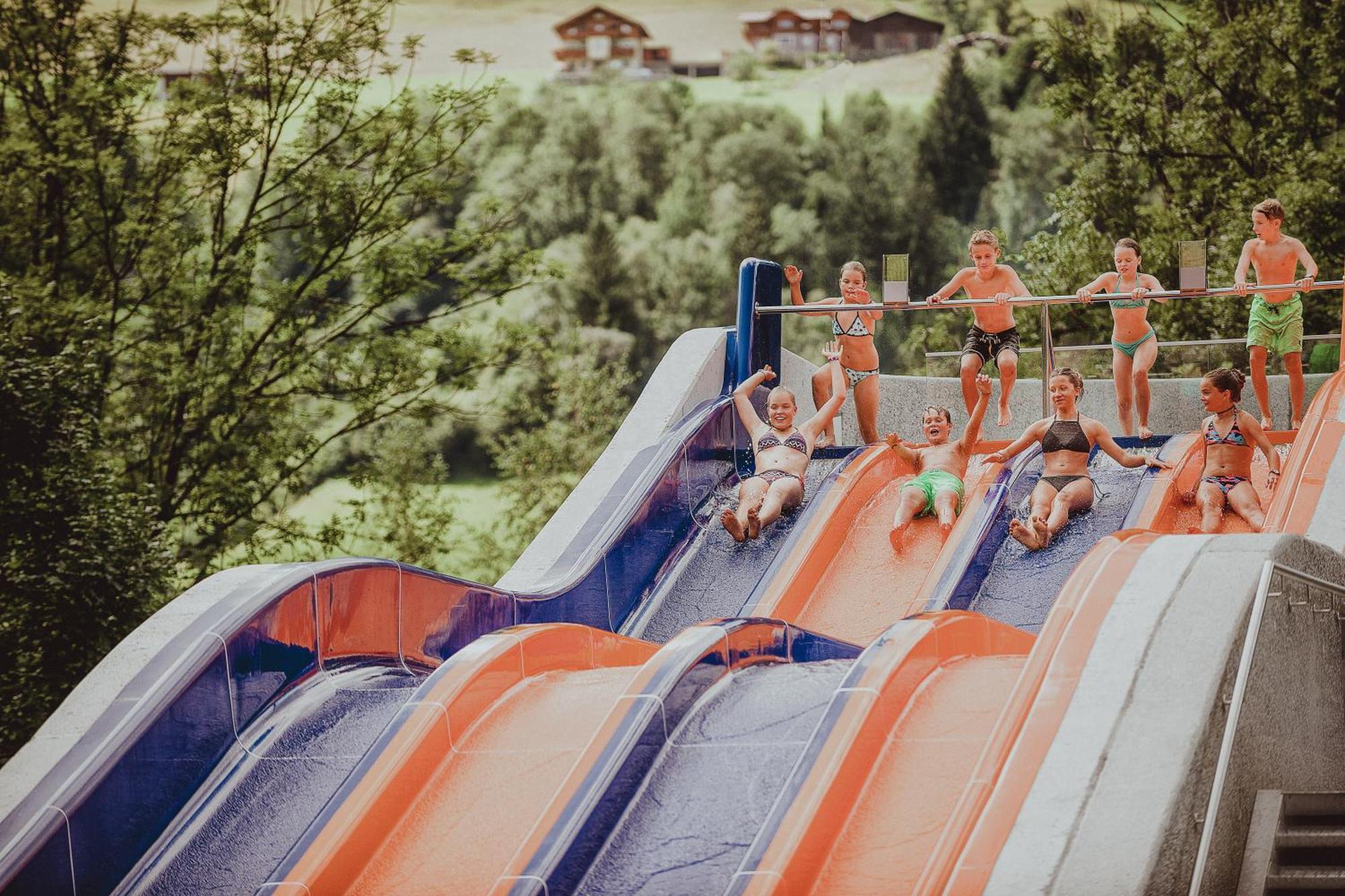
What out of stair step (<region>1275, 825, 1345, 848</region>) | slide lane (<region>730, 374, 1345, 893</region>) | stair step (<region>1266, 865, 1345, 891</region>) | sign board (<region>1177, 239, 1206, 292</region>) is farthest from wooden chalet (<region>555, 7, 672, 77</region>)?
stair step (<region>1266, 865, 1345, 891</region>)

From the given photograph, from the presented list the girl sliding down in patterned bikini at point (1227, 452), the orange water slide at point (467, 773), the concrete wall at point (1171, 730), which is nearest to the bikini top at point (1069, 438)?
the girl sliding down in patterned bikini at point (1227, 452)

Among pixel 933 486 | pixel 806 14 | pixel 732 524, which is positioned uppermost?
pixel 806 14

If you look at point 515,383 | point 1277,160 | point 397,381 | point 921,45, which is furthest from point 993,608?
point 921,45

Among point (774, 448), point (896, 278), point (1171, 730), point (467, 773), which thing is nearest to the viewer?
point (1171, 730)

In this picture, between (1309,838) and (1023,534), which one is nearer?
(1309,838)

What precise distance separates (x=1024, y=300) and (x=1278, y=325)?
169 cm

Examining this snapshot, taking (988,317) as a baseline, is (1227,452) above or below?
below

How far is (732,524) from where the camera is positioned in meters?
9.37

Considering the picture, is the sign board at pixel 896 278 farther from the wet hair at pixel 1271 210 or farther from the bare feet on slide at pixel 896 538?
the wet hair at pixel 1271 210

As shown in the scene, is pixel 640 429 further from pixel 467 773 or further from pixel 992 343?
pixel 467 773

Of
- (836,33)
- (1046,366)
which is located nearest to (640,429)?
(1046,366)

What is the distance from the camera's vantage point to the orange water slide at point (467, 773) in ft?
18.6

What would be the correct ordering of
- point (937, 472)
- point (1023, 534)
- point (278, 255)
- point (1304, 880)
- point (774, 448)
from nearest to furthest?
point (1304, 880)
point (1023, 534)
point (937, 472)
point (774, 448)
point (278, 255)

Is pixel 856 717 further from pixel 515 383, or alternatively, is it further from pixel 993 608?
pixel 515 383
